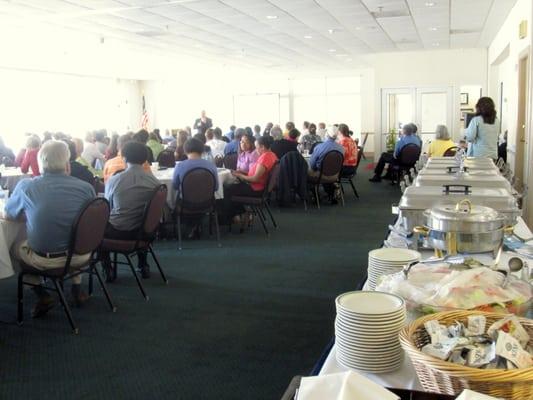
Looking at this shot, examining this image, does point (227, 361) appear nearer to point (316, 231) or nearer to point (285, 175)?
point (316, 231)

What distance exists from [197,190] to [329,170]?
2.76m

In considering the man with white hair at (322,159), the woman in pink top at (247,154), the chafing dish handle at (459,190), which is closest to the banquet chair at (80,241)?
the chafing dish handle at (459,190)

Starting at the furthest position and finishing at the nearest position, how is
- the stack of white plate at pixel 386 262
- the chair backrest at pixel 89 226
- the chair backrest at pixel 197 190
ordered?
the chair backrest at pixel 197 190
the chair backrest at pixel 89 226
the stack of white plate at pixel 386 262

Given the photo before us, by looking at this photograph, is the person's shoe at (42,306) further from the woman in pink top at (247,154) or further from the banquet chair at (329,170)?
the banquet chair at (329,170)

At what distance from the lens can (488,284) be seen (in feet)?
4.26

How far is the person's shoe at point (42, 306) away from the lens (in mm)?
3414

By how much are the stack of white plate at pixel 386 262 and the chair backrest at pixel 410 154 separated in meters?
7.31

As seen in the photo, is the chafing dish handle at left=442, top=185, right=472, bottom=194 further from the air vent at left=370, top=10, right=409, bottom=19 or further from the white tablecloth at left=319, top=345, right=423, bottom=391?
the air vent at left=370, top=10, right=409, bottom=19

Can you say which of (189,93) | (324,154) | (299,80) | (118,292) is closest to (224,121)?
(189,93)

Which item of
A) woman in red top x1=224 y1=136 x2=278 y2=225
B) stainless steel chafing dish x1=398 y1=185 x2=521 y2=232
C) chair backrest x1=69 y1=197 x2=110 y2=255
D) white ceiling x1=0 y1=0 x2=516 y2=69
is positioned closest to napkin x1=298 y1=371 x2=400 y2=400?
stainless steel chafing dish x1=398 y1=185 x2=521 y2=232

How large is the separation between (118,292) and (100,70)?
39.3 feet

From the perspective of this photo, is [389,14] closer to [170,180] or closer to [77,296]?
[170,180]

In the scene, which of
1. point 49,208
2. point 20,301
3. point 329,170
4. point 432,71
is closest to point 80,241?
point 49,208

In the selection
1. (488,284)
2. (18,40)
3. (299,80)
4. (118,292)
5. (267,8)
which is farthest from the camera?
(299,80)
